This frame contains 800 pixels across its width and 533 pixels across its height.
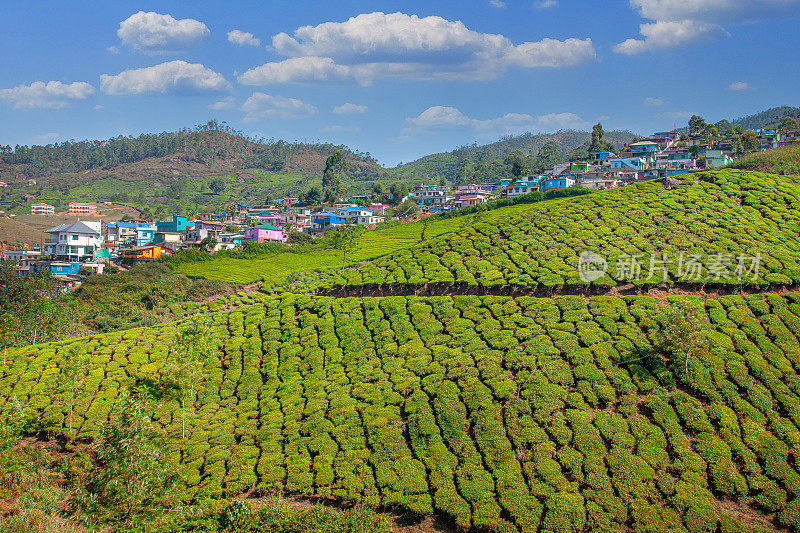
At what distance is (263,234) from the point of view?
89.2 metres

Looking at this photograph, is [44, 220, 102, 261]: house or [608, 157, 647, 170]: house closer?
[44, 220, 102, 261]: house

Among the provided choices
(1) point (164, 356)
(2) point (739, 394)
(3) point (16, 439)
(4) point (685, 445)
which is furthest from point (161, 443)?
(2) point (739, 394)

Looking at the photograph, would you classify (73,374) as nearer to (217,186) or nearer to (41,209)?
(41,209)

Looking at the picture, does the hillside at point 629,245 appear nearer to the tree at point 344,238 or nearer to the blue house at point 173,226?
the tree at point 344,238

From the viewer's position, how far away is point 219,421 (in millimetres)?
29391

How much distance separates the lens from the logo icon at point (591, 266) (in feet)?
119

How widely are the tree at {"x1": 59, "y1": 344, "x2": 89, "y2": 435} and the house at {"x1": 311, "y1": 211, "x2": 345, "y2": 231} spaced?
207 ft

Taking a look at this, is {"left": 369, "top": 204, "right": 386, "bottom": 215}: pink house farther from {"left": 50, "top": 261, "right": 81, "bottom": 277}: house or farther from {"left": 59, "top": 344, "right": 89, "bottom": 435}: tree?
{"left": 59, "top": 344, "right": 89, "bottom": 435}: tree

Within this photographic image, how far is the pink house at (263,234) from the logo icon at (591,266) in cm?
5931

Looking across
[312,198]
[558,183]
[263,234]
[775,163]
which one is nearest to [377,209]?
[312,198]

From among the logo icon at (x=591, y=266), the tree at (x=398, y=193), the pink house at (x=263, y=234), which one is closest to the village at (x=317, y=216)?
the pink house at (x=263, y=234)

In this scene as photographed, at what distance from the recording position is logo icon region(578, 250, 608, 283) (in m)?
36.1

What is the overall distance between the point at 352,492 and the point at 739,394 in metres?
17.3

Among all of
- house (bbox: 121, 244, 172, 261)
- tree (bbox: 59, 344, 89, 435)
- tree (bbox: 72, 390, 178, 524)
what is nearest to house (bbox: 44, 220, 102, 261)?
house (bbox: 121, 244, 172, 261)
